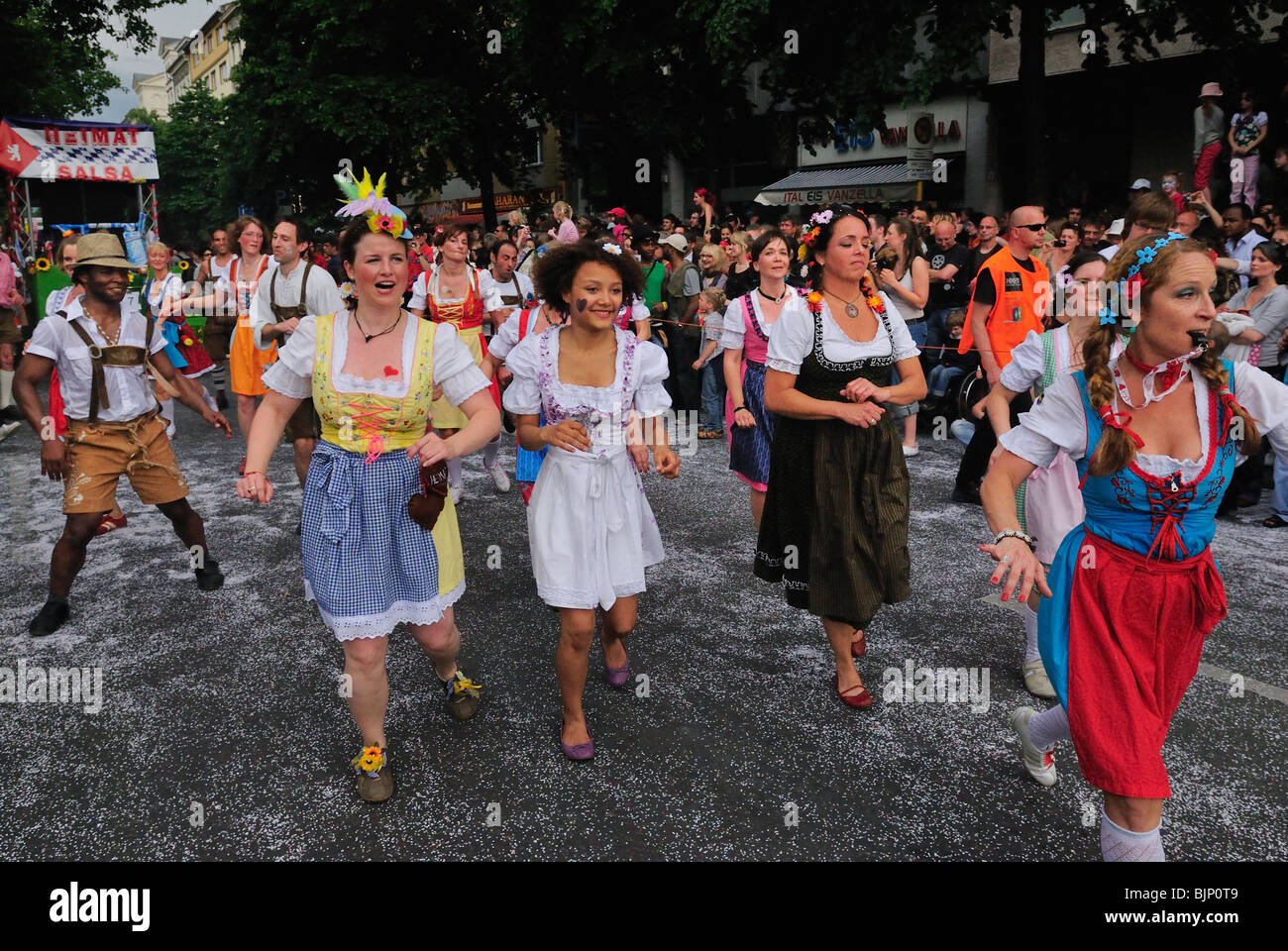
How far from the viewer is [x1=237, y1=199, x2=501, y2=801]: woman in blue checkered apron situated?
133 inches

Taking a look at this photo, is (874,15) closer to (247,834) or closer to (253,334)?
(253,334)

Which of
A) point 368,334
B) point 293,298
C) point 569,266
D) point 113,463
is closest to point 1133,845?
point 569,266

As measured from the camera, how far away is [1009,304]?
620 cm

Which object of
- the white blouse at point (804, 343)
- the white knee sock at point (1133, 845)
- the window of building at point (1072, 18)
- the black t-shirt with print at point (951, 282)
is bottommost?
the white knee sock at point (1133, 845)

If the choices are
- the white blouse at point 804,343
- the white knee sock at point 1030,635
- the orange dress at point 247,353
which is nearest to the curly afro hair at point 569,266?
the white blouse at point 804,343

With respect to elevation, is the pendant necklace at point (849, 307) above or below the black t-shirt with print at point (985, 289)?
below

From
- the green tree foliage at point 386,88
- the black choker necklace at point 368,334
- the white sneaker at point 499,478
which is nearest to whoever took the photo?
the black choker necklace at point 368,334

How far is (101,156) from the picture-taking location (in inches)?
1118

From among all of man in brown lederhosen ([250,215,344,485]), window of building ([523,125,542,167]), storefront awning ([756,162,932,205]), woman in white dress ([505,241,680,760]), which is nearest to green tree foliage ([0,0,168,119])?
window of building ([523,125,542,167])

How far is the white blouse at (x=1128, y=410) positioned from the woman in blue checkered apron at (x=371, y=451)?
1802 mm

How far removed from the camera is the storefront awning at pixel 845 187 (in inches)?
902

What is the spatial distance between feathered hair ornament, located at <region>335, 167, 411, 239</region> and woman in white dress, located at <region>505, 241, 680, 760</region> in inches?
23.3

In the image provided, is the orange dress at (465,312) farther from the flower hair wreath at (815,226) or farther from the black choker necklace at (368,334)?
the black choker necklace at (368,334)

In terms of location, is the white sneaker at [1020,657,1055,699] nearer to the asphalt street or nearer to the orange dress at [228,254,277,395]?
the asphalt street
